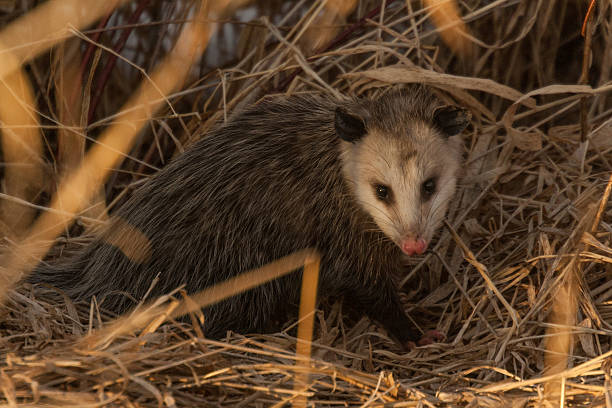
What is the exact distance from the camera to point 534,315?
2.54m

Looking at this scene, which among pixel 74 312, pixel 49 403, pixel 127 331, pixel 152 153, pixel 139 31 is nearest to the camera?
pixel 49 403

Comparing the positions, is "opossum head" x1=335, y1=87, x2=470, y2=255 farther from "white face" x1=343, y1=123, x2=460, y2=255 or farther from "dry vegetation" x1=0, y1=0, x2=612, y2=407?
"dry vegetation" x1=0, y1=0, x2=612, y2=407

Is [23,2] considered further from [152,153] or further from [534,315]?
[534,315]

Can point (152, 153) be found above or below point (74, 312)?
above

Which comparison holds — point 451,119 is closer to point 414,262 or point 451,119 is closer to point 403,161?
point 403,161

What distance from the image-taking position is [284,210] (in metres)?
2.79

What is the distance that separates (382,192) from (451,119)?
37cm

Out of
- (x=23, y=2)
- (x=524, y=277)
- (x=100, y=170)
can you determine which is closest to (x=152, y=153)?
(x=100, y=170)

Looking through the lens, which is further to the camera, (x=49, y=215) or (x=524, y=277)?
(x=49, y=215)

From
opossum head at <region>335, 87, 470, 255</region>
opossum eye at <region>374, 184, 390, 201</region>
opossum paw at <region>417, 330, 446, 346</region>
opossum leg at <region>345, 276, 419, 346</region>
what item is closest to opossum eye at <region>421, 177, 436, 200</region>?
Answer: opossum head at <region>335, 87, 470, 255</region>

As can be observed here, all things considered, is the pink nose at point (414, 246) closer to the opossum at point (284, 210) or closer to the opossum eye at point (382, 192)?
the opossum at point (284, 210)

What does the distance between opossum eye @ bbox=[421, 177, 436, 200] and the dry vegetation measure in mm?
342

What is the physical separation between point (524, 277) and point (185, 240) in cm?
131

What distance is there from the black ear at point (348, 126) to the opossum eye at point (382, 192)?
0.20 meters
